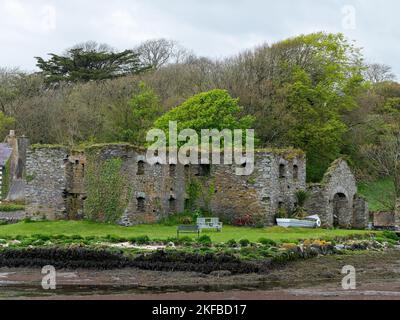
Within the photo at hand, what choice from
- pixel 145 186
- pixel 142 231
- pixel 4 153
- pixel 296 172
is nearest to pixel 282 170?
pixel 296 172

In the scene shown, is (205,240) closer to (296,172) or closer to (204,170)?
(204,170)

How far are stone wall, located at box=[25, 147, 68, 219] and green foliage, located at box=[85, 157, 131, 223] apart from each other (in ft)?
8.41

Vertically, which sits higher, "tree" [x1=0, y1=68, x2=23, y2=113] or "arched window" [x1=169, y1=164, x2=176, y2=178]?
"tree" [x1=0, y1=68, x2=23, y2=113]

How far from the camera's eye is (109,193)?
120ft

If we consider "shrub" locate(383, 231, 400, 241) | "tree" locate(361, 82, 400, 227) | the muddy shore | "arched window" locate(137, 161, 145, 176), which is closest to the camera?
the muddy shore

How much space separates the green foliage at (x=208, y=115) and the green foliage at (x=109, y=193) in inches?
435

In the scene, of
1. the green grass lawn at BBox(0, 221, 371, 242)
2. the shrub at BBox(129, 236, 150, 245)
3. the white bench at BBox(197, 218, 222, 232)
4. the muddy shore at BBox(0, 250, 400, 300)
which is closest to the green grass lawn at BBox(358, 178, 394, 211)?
the green grass lawn at BBox(0, 221, 371, 242)

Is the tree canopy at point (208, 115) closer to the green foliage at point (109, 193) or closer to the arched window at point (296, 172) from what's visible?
the arched window at point (296, 172)

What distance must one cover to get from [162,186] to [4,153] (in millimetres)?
22728

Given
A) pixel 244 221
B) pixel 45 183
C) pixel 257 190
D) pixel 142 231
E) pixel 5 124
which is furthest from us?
pixel 5 124

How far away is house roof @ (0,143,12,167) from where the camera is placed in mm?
55875

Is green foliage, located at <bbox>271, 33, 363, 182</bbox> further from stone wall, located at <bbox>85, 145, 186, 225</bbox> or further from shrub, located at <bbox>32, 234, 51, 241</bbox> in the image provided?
shrub, located at <bbox>32, 234, 51, 241</bbox>

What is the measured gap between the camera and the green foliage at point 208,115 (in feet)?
153

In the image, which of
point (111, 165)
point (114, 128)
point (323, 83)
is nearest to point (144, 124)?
point (114, 128)
